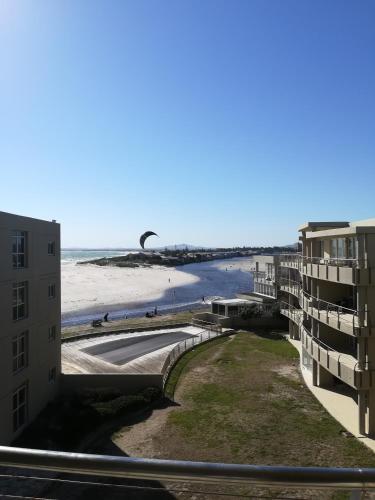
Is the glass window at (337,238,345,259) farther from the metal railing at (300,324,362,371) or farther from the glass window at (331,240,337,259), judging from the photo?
the metal railing at (300,324,362,371)

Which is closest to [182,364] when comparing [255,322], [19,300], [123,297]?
[19,300]

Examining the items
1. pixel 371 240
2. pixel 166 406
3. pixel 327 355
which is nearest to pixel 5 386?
pixel 166 406

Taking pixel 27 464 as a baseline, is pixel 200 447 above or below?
below

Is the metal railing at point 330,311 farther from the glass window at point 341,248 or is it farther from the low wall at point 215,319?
the low wall at point 215,319

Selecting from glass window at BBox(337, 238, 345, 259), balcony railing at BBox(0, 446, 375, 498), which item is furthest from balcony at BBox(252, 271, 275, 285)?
balcony railing at BBox(0, 446, 375, 498)

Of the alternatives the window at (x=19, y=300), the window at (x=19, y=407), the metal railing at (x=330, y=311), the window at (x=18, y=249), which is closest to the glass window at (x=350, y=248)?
the metal railing at (x=330, y=311)

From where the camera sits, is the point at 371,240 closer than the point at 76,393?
Yes

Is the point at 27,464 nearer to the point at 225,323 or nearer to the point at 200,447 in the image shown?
the point at 200,447
